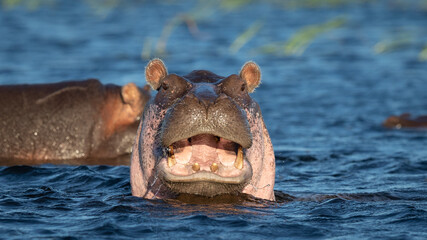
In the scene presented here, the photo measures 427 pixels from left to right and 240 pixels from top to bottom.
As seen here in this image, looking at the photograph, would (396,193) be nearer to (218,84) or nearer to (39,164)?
(218,84)

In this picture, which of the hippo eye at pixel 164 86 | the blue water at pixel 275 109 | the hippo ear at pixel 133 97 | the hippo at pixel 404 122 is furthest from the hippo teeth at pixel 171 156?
the hippo at pixel 404 122

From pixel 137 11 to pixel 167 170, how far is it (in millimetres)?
24909

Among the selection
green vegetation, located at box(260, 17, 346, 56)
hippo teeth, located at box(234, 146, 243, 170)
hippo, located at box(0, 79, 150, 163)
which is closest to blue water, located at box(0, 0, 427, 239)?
green vegetation, located at box(260, 17, 346, 56)

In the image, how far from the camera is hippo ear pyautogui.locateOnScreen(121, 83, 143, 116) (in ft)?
31.9

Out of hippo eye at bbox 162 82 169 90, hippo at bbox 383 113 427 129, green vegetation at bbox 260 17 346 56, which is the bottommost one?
hippo eye at bbox 162 82 169 90

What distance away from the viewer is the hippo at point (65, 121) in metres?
9.69

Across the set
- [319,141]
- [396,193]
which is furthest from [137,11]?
[396,193]

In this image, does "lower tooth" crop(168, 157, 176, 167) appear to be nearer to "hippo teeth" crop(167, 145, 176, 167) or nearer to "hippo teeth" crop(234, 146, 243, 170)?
"hippo teeth" crop(167, 145, 176, 167)

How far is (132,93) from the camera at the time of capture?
9766 mm

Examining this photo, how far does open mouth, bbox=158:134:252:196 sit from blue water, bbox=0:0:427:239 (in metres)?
0.28

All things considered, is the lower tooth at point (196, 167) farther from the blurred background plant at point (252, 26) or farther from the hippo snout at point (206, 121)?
the blurred background plant at point (252, 26)

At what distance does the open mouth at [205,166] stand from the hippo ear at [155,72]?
71 cm

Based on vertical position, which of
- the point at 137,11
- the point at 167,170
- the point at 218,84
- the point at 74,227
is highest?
the point at 137,11

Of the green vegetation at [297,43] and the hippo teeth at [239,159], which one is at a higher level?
A: the green vegetation at [297,43]
